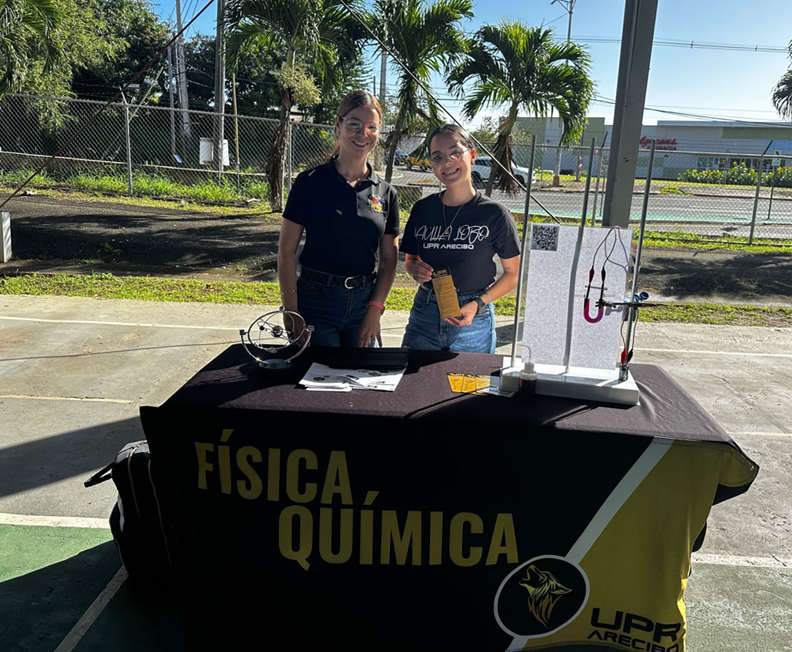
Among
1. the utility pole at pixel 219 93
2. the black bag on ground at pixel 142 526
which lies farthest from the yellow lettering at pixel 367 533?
the utility pole at pixel 219 93

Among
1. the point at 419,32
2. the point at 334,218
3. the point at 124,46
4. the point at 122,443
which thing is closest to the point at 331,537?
the point at 334,218

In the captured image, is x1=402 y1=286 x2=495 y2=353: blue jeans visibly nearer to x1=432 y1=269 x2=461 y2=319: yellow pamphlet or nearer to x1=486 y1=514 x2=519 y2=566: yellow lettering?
x1=432 y1=269 x2=461 y2=319: yellow pamphlet

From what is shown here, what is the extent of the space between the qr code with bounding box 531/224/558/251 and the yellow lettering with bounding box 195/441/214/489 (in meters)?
1.42

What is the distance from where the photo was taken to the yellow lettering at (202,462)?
216cm

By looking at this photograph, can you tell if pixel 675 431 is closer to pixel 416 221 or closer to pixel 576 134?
pixel 416 221

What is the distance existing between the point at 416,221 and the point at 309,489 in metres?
1.43

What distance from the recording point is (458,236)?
2934 millimetres

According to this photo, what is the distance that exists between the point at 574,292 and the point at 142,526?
1946 mm

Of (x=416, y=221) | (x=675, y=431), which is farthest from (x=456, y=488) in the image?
(x=416, y=221)

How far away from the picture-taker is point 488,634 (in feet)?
7.20

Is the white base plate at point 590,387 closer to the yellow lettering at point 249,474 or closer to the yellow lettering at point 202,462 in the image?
the yellow lettering at point 249,474

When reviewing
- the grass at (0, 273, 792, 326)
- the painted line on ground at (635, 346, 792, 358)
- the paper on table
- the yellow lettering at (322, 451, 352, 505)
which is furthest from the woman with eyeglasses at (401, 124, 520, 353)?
the grass at (0, 273, 792, 326)

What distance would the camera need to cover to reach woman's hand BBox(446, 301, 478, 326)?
2.95 m

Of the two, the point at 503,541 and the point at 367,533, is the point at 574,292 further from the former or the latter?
the point at 367,533
